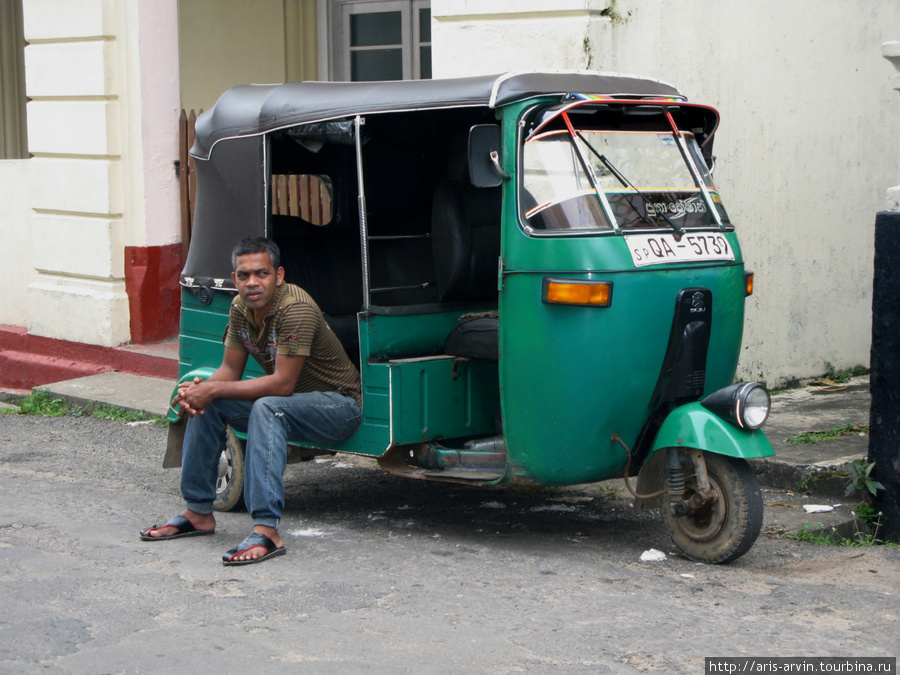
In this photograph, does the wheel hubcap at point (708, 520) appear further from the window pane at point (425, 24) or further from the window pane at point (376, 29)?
the window pane at point (376, 29)

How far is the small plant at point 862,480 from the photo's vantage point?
545 cm

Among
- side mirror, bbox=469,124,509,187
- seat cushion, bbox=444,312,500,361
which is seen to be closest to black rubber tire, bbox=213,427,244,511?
seat cushion, bbox=444,312,500,361

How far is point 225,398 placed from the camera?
17.1 feet

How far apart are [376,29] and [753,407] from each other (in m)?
7.59

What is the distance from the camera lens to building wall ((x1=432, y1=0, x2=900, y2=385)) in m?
7.18

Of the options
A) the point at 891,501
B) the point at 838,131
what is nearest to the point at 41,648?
the point at 891,501

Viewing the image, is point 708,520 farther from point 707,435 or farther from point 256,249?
point 256,249

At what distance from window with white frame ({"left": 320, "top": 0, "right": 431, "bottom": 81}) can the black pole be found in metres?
6.35

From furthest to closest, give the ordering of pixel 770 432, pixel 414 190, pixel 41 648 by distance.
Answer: pixel 770 432 → pixel 414 190 → pixel 41 648

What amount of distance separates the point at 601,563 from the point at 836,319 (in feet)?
13.7

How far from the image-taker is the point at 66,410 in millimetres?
8648

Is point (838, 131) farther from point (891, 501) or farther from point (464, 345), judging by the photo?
point (464, 345)

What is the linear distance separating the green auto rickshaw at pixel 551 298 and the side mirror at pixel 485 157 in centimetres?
1

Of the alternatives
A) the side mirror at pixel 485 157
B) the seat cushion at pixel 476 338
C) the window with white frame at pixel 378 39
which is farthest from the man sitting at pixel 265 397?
the window with white frame at pixel 378 39
